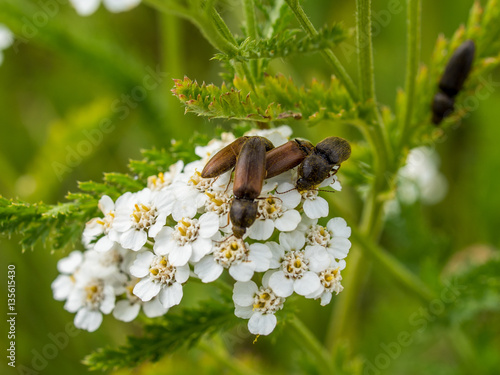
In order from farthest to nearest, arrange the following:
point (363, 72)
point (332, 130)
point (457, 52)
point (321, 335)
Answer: point (321, 335) → point (332, 130) → point (457, 52) → point (363, 72)

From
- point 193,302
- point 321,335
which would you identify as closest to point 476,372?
point 321,335

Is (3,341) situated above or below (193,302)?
above

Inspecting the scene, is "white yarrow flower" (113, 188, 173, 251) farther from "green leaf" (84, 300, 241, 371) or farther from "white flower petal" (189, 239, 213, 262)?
"green leaf" (84, 300, 241, 371)

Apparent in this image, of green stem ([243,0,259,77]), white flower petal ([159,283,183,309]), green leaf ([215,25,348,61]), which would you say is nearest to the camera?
green leaf ([215,25,348,61])

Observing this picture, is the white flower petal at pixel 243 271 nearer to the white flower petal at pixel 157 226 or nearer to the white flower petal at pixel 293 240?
the white flower petal at pixel 293 240

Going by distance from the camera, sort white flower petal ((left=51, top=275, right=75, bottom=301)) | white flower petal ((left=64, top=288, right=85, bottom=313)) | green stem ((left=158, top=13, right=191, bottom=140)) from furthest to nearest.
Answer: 1. green stem ((left=158, top=13, right=191, bottom=140))
2. white flower petal ((left=51, top=275, right=75, bottom=301))
3. white flower petal ((left=64, top=288, right=85, bottom=313))

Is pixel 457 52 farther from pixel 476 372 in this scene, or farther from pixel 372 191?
pixel 476 372

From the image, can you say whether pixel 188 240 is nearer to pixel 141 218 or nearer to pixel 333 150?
pixel 141 218

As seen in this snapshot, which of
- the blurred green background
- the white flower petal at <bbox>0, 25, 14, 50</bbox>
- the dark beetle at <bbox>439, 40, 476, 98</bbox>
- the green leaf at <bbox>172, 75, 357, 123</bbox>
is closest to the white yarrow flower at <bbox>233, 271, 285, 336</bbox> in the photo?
the green leaf at <bbox>172, 75, 357, 123</bbox>

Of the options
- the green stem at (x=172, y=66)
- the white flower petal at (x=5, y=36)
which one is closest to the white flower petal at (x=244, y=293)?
the green stem at (x=172, y=66)
